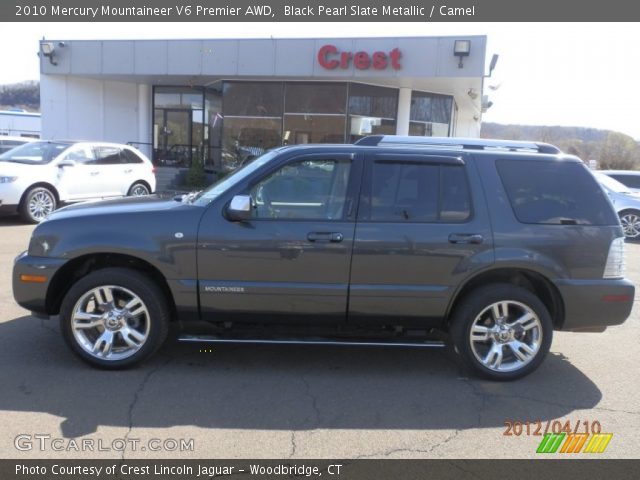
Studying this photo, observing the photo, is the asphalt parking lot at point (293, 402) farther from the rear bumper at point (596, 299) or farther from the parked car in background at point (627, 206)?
the parked car in background at point (627, 206)

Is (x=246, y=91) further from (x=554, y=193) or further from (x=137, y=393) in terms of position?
(x=137, y=393)

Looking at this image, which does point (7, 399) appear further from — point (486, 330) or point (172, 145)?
point (172, 145)

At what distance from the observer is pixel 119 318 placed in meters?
4.37

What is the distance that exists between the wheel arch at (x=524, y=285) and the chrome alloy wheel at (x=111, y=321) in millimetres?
2418

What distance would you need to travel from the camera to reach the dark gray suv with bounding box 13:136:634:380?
4.30 metres

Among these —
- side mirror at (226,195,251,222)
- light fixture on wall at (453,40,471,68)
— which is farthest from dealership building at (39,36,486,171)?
side mirror at (226,195,251,222)

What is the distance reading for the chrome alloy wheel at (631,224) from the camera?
13.2 m

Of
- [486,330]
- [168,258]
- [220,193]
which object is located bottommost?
[486,330]

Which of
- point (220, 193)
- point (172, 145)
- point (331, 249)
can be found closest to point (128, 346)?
point (220, 193)

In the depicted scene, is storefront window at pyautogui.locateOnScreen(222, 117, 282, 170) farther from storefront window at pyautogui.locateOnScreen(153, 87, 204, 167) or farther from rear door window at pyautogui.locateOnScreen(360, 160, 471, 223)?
rear door window at pyautogui.locateOnScreen(360, 160, 471, 223)

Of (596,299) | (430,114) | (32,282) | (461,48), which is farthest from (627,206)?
(32,282)

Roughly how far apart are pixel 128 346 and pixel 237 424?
1260 mm
